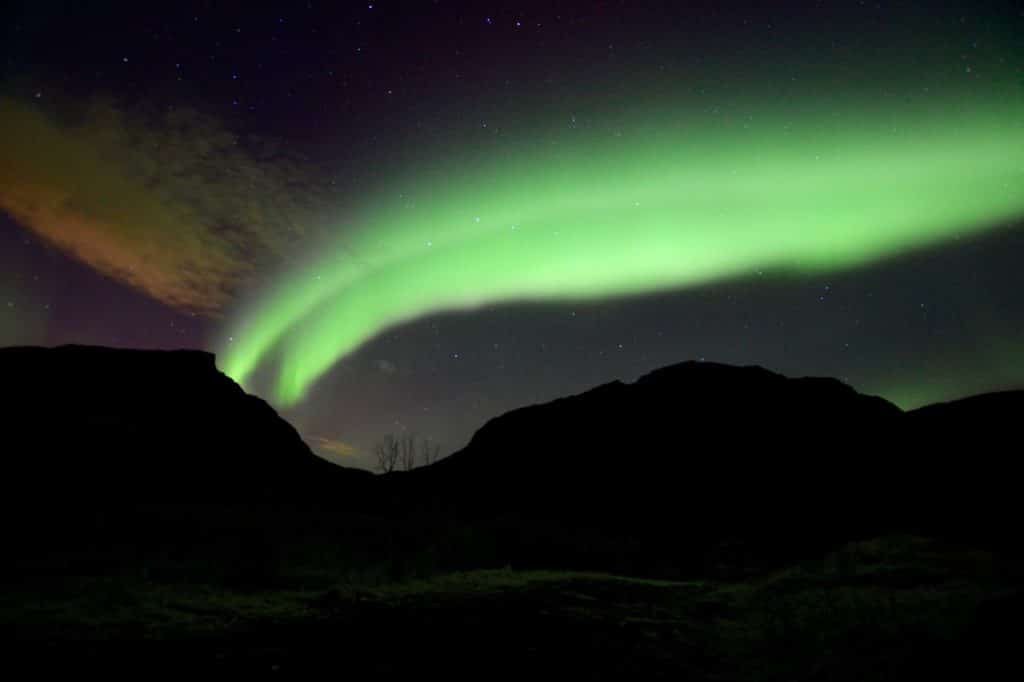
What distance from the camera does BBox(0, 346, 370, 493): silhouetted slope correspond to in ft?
118

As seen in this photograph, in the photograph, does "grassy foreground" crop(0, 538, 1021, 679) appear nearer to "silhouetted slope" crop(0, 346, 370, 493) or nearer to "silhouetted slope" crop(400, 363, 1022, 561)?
"silhouetted slope" crop(400, 363, 1022, 561)

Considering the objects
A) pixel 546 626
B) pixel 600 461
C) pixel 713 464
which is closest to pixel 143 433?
pixel 600 461

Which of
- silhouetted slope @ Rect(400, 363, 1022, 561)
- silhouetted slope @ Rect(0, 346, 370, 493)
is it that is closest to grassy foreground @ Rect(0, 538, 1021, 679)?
silhouetted slope @ Rect(400, 363, 1022, 561)

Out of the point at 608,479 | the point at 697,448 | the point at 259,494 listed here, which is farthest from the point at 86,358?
the point at 697,448

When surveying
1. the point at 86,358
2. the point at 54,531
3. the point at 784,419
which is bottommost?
the point at 54,531

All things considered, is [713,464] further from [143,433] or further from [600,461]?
[143,433]

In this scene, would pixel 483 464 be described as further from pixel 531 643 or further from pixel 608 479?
pixel 531 643

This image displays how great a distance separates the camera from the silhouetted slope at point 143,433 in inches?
1419

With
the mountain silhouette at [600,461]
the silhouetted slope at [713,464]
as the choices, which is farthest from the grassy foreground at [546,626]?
the silhouetted slope at [713,464]

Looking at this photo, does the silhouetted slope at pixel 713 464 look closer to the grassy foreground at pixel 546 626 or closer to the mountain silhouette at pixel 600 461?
the mountain silhouette at pixel 600 461

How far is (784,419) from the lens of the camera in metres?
62.1

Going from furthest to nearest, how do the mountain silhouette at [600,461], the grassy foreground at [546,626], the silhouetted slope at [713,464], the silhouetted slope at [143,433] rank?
1. the silhouetted slope at [713,464]
2. the silhouetted slope at [143,433]
3. the mountain silhouette at [600,461]
4. the grassy foreground at [546,626]

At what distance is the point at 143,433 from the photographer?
1758 inches

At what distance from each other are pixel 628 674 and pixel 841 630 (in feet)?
14.2
